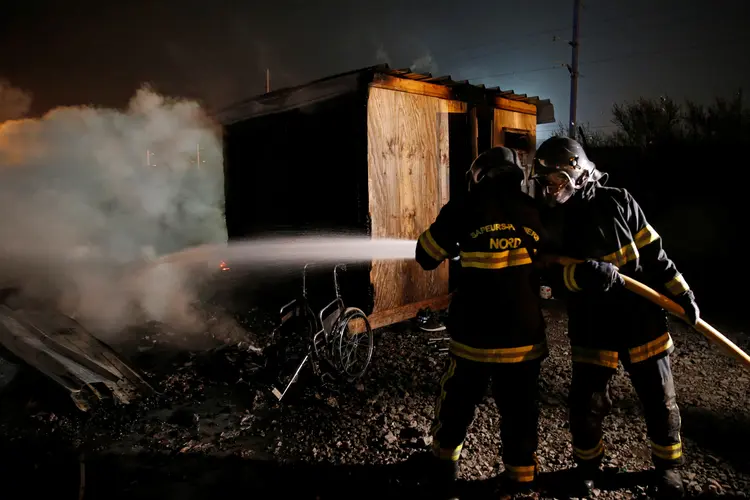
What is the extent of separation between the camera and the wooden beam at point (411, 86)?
7262 mm

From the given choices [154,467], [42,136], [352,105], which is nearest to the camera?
[154,467]

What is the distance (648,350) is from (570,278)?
79cm

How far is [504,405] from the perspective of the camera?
3.21 m

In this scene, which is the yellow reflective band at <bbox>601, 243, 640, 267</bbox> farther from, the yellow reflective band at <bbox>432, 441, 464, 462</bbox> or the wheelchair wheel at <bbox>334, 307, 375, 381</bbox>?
the wheelchair wheel at <bbox>334, 307, 375, 381</bbox>

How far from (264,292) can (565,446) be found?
22.4 ft

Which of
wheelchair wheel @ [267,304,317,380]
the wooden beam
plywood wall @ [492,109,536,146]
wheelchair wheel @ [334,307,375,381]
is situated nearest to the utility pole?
plywood wall @ [492,109,536,146]

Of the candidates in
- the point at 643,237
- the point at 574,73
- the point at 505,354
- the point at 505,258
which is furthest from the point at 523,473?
the point at 574,73

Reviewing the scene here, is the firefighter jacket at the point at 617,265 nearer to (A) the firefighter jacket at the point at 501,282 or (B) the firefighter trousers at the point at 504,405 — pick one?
(A) the firefighter jacket at the point at 501,282

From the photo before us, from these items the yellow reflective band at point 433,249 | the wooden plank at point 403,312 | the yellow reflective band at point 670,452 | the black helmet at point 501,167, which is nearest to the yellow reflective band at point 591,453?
the yellow reflective band at point 670,452

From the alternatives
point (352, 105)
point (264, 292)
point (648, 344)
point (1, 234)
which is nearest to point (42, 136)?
point (1, 234)

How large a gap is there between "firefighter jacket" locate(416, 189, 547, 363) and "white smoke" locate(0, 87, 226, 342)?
633 cm

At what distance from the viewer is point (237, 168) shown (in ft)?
34.0

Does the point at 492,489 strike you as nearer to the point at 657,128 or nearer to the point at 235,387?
the point at 235,387

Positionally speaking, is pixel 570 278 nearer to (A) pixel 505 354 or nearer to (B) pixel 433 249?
(A) pixel 505 354
